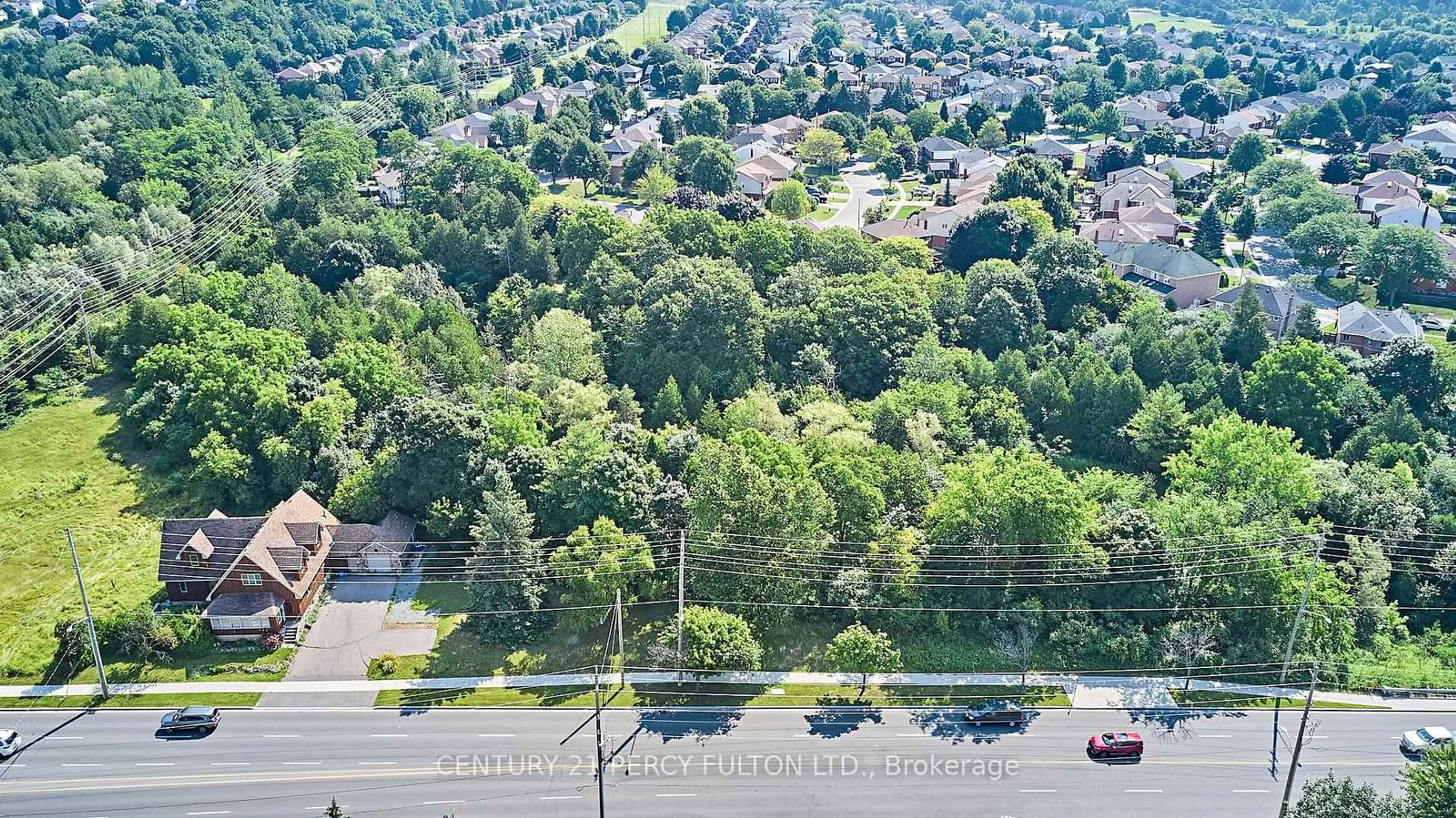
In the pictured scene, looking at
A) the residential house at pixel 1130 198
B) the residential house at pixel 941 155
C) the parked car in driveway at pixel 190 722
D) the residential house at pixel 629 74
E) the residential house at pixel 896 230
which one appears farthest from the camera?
the residential house at pixel 629 74

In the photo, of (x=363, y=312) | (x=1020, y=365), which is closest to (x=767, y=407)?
(x=1020, y=365)

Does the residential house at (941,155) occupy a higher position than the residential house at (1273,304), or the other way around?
the residential house at (1273,304)

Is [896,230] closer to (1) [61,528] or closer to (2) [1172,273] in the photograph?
(2) [1172,273]

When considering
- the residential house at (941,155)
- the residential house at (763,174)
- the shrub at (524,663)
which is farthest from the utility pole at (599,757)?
the residential house at (941,155)

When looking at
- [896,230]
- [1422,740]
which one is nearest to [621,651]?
[1422,740]

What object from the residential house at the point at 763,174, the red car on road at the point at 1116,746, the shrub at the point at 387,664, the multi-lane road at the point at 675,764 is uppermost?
the red car on road at the point at 1116,746

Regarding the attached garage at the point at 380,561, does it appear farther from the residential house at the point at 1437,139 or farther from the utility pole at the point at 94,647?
the residential house at the point at 1437,139

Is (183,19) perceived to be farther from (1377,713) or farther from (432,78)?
(1377,713)
